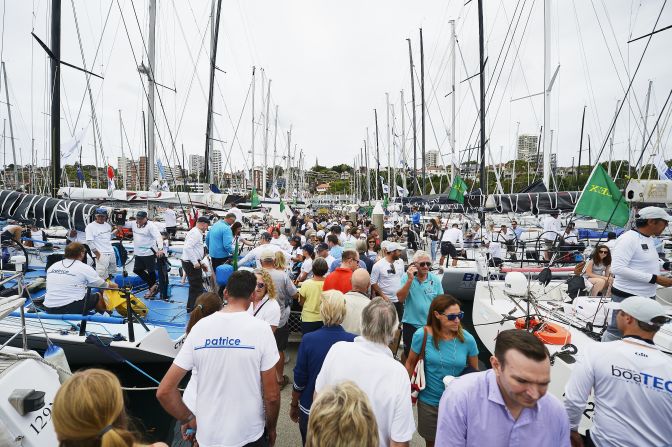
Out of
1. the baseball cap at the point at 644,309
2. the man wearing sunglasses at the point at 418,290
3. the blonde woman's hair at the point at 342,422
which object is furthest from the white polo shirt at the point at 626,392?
the man wearing sunglasses at the point at 418,290

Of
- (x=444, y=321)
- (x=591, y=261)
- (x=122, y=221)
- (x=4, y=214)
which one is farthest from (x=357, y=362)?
→ (x=122, y=221)

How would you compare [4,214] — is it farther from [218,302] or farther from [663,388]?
[663,388]

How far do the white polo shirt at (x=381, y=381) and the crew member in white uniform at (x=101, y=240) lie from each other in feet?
20.2

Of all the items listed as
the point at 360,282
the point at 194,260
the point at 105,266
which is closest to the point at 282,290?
the point at 360,282

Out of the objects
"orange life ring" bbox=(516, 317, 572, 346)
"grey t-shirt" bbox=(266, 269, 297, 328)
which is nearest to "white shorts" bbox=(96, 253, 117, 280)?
"grey t-shirt" bbox=(266, 269, 297, 328)

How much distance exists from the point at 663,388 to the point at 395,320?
1.48 m

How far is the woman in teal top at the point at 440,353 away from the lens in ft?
8.88

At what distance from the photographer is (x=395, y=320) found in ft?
7.75

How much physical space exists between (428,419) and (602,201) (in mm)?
4325

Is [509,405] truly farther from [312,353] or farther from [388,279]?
[388,279]

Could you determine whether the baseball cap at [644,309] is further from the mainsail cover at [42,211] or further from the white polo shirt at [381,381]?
the mainsail cover at [42,211]

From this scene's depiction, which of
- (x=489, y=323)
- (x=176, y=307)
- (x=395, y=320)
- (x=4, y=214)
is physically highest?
(x=4, y=214)

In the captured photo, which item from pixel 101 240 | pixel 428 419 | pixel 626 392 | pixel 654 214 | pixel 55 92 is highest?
pixel 55 92

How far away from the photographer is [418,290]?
4.29 metres
